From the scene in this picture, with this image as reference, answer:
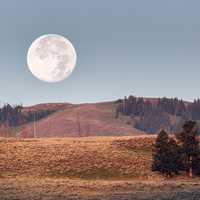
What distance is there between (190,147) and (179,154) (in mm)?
1813

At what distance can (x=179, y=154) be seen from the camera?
60125 millimetres

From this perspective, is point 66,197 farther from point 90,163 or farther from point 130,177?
point 90,163

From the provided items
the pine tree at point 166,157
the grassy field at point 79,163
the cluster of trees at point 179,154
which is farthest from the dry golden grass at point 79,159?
the cluster of trees at point 179,154

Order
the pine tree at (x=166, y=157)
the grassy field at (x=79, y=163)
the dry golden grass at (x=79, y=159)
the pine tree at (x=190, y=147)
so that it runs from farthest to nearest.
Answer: the dry golden grass at (x=79, y=159) → the grassy field at (x=79, y=163) → the pine tree at (x=190, y=147) → the pine tree at (x=166, y=157)

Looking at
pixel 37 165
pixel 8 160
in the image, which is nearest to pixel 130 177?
pixel 37 165

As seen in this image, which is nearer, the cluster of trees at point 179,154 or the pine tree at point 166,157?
the pine tree at point 166,157

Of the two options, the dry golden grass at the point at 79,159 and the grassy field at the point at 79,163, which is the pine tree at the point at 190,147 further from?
the dry golden grass at the point at 79,159

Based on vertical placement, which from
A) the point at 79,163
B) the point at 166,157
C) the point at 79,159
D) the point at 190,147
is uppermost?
the point at 190,147

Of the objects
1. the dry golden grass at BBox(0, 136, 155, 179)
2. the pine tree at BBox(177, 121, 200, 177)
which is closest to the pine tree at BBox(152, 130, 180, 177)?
the pine tree at BBox(177, 121, 200, 177)

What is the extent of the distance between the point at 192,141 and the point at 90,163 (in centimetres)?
1739

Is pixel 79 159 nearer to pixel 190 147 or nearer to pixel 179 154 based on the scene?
pixel 179 154

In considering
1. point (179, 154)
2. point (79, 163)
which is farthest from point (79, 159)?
point (179, 154)

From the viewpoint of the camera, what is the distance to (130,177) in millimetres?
64562

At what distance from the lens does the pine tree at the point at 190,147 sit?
6069 centimetres
